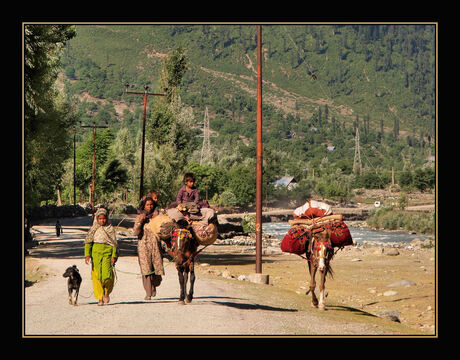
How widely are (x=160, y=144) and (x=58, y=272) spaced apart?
149 ft

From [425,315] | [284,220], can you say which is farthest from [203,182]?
[425,315]

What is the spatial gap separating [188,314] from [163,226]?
205cm

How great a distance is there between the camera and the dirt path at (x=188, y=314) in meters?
13.9

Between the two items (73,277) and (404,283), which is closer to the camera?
(73,277)

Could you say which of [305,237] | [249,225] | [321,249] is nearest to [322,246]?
[321,249]

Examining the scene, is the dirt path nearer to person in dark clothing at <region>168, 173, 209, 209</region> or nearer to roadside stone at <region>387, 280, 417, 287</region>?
person in dark clothing at <region>168, 173, 209, 209</region>

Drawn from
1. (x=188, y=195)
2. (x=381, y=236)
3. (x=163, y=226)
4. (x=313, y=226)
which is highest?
(x=188, y=195)

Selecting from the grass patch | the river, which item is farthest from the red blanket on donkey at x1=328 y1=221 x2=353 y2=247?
the grass patch

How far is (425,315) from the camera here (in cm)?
2334

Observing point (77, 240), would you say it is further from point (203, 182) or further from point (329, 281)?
point (203, 182)

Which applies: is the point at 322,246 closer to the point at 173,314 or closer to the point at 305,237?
the point at 305,237

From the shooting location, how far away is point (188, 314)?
1545cm

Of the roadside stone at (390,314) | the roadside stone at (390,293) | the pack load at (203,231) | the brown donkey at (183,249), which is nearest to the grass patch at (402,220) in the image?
the roadside stone at (390,293)

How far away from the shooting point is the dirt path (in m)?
13.9
